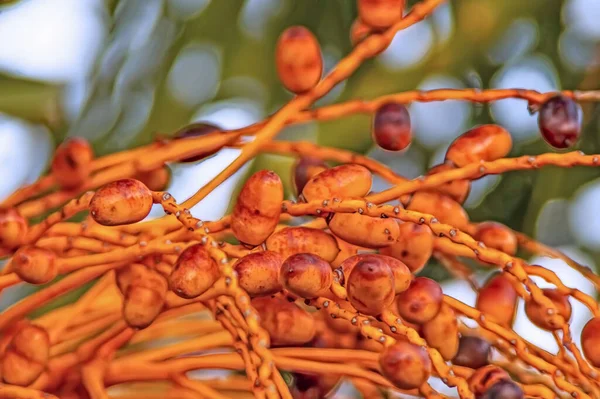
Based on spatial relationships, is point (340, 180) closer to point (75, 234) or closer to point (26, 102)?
point (75, 234)

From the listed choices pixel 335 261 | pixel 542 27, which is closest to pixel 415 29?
pixel 542 27

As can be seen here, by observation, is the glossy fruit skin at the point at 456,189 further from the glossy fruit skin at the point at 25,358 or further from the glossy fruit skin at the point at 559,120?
the glossy fruit skin at the point at 25,358

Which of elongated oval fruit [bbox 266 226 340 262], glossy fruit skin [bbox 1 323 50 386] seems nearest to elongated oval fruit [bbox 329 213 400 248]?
elongated oval fruit [bbox 266 226 340 262]

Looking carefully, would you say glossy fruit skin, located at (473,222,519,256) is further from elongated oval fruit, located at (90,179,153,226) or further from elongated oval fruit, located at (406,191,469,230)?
elongated oval fruit, located at (90,179,153,226)

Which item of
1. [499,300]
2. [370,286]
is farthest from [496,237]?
[370,286]

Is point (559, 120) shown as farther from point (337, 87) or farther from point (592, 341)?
point (337, 87)
